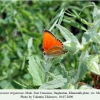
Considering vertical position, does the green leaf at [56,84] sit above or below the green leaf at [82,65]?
below

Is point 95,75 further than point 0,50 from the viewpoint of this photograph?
No

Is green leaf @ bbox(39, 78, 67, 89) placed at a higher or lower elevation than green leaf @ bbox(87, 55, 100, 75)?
lower

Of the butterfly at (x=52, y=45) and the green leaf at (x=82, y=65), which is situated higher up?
the butterfly at (x=52, y=45)

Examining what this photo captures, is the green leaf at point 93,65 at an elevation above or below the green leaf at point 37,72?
above

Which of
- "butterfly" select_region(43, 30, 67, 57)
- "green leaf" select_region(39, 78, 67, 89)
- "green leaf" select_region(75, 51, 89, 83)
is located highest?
"butterfly" select_region(43, 30, 67, 57)

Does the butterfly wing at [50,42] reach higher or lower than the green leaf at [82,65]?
higher

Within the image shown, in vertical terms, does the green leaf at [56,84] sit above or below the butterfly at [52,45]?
below

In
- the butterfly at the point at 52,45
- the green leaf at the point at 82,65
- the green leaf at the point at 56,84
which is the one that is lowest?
the green leaf at the point at 56,84

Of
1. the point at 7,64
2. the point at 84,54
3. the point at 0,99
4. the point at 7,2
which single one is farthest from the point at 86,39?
the point at 7,2

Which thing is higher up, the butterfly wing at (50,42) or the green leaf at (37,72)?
the butterfly wing at (50,42)

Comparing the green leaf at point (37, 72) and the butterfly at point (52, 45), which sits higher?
the butterfly at point (52, 45)

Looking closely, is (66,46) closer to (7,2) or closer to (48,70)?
(48,70)
